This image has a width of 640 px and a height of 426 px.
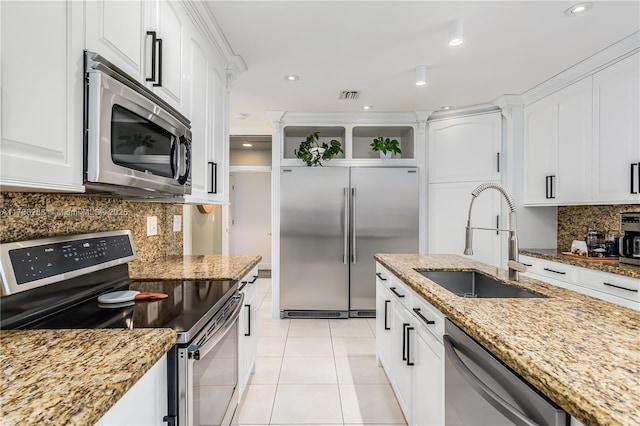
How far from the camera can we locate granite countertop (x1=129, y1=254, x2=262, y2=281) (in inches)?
69.2

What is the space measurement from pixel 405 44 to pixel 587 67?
1.55 metres

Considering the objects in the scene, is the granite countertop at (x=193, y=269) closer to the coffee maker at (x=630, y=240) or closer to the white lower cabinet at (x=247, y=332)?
the white lower cabinet at (x=247, y=332)

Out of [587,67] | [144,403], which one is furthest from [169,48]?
[587,67]

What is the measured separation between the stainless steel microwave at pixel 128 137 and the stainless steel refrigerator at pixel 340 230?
228 centimetres

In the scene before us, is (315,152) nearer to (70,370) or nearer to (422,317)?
(422,317)

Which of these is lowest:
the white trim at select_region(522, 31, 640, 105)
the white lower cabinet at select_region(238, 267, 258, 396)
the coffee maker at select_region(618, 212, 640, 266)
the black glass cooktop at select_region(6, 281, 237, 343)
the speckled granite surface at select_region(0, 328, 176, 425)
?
the white lower cabinet at select_region(238, 267, 258, 396)

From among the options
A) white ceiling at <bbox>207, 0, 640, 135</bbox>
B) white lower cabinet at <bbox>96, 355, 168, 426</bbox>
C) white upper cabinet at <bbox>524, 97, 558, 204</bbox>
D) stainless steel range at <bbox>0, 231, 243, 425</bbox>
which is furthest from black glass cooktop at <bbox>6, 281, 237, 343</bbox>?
white upper cabinet at <bbox>524, 97, 558, 204</bbox>

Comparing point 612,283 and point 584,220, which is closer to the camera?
point 612,283

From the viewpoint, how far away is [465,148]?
3768 mm

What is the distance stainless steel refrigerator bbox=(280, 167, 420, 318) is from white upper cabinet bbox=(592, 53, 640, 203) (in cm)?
166

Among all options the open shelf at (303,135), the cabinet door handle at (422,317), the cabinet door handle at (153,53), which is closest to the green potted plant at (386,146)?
the open shelf at (303,135)

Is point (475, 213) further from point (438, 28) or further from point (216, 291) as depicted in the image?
point (216, 291)

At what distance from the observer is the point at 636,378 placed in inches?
26.6

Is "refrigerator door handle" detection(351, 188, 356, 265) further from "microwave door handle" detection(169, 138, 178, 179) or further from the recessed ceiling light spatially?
"microwave door handle" detection(169, 138, 178, 179)
